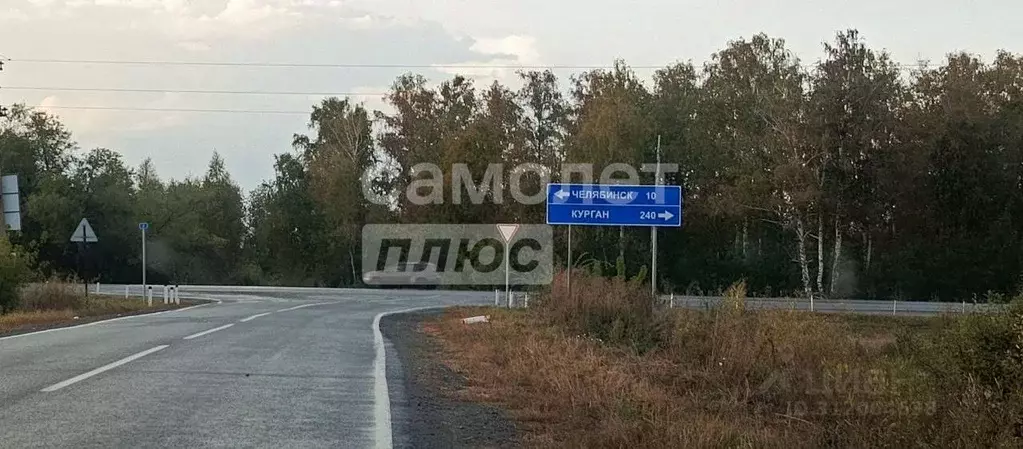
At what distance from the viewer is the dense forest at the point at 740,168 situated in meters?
46.2

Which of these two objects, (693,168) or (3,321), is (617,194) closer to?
(3,321)

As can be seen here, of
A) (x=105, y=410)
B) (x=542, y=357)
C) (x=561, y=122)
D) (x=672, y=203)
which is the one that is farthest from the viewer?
(x=561, y=122)

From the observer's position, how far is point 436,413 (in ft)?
33.7

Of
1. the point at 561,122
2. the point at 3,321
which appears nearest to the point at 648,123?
the point at 561,122

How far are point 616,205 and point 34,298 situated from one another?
62.6ft

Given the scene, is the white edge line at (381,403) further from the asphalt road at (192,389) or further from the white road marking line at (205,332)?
the white road marking line at (205,332)

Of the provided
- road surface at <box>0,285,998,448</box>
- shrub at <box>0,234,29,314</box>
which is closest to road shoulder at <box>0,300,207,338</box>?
road surface at <box>0,285,998,448</box>

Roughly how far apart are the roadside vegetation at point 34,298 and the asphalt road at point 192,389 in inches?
285

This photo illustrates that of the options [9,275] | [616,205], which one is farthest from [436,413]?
[9,275]

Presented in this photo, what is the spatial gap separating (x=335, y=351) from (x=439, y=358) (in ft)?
Answer: 6.09

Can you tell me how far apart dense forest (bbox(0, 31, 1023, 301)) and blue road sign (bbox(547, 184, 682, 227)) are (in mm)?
17843

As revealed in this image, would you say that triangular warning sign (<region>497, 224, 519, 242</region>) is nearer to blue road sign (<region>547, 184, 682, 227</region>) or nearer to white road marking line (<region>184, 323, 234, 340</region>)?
blue road sign (<region>547, 184, 682, 227</region>)

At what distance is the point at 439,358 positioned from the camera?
1694cm

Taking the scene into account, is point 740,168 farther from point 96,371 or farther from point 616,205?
point 96,371
